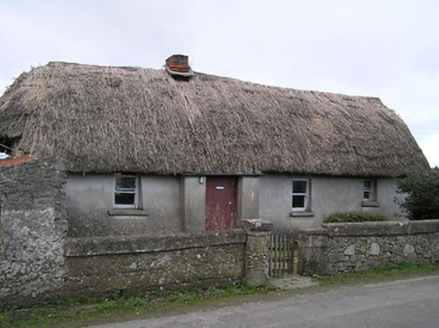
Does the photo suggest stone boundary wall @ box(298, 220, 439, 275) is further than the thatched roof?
No

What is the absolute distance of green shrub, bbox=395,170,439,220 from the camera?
11055 millimetres

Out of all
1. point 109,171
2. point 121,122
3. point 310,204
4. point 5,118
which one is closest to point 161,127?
point 121,122

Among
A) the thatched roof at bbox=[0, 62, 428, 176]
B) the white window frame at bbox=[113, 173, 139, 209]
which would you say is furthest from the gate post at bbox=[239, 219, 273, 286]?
the white window frame at bbox=[113, 173, 139, 209]

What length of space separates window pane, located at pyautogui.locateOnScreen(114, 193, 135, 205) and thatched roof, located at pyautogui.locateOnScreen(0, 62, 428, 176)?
1122 millimetres

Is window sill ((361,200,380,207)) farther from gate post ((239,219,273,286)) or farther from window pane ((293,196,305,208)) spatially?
gate post ((239,219,273,286))

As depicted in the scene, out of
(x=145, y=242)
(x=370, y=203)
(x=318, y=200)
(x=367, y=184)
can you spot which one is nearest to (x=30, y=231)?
(x=145, y=242)

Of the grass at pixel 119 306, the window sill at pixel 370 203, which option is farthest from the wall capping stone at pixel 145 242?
the window sill at pixel 370 203

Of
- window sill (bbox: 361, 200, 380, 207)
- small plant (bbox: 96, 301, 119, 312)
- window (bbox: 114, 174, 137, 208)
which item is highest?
window (bbox: 114, 174, 137, 208)

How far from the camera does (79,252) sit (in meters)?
6.30

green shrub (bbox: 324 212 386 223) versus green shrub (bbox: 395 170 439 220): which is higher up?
green shrub (bbox: 395 170 439 220)

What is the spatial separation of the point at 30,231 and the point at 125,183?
5.68m

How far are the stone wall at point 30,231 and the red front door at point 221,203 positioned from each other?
635 cm

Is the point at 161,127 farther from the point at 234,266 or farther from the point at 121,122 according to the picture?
the point at 234,266

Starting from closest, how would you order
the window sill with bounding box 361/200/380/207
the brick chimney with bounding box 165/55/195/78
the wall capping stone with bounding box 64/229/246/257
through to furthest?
the wall capping stone with bounding box 64/229/246/257
the window sill with bounding box 361/200/380/207
the brick chimney with bounding box 165/55/195/78
